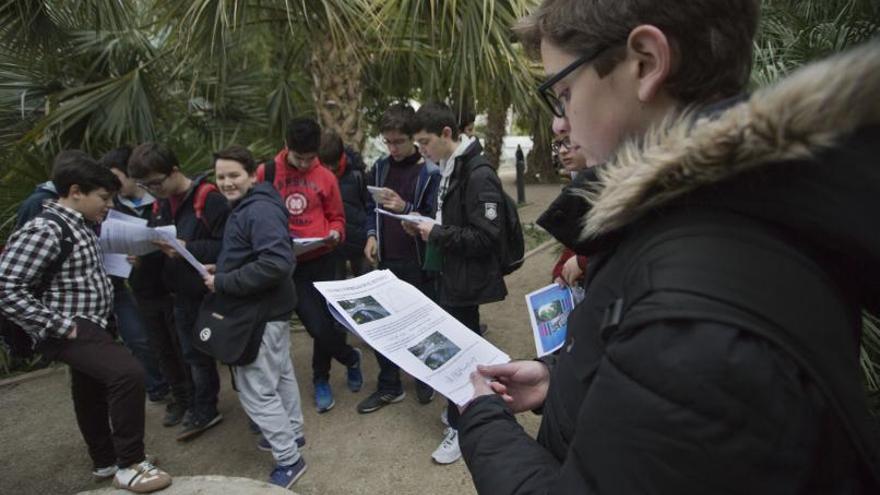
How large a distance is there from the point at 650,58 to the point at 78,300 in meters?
2.87

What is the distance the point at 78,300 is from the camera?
2750mm

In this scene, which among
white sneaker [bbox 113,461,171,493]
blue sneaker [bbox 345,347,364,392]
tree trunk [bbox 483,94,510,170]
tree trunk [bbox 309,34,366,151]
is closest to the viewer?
white sneaker [bbox 113,461,171,493]

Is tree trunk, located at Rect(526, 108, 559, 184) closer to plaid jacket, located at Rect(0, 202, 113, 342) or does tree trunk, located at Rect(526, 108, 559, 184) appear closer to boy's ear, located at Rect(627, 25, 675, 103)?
plaid jacket, located at Rect(0, 202, 113, 342)

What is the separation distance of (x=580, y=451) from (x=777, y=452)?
8.0 inches

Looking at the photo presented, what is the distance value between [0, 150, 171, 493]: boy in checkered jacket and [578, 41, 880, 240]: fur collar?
9.05 feet

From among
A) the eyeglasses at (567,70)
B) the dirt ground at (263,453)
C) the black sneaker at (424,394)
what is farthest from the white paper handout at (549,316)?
the black sneaker at (424,394)

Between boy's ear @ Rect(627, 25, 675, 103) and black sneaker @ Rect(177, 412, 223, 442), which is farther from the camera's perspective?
black sneaker @ Rect(177, 412, 223, 442)

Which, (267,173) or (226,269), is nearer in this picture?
(226,269)

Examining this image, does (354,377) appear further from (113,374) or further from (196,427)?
(113,374)

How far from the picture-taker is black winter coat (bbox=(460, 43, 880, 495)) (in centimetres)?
57

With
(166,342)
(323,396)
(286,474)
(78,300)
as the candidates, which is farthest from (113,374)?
(323,396)

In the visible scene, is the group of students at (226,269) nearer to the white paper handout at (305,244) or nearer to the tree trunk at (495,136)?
the white paper handout at (305,244)

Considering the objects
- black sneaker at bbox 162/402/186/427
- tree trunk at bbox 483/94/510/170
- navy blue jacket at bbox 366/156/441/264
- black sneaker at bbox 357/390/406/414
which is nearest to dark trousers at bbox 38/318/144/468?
black sneaker at bbox 162/402/186/427

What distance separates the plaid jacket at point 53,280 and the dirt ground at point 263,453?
106 cm
